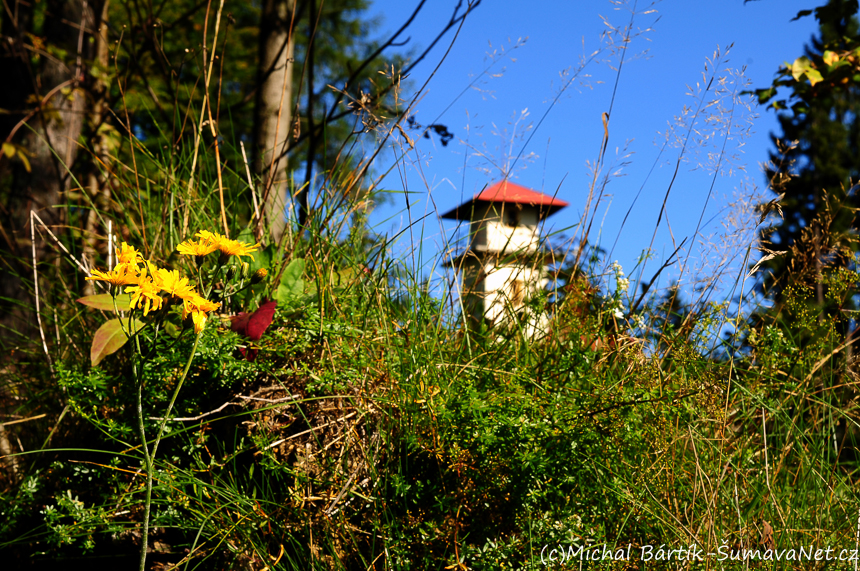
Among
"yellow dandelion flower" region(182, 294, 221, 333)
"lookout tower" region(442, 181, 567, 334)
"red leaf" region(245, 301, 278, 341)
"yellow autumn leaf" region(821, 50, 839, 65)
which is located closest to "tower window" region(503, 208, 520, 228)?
"lookout tower" region(442, 181, 567, 334)

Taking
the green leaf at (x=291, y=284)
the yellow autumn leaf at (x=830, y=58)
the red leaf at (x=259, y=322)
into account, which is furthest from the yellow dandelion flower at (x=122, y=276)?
the yellow autumn leaf at (x=830, y=58)

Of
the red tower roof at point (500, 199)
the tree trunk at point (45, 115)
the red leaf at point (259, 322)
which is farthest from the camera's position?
the tree trunk at point (45, 115)

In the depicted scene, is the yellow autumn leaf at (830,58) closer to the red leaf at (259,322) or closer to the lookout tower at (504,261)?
the lookout tower at (504,261)

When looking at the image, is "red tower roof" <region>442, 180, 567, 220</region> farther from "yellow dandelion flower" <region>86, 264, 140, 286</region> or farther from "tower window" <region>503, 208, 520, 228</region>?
"yellow dandelion flower" <region>86, 264, 140, 286</region>

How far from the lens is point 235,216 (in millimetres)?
1745

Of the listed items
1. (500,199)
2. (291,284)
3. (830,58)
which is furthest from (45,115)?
(830,58)

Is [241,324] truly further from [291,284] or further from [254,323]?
[291,284]

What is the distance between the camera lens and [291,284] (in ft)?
5.02

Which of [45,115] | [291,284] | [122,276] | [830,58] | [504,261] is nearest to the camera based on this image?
[122,276]

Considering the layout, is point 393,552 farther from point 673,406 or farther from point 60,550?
point 60,550

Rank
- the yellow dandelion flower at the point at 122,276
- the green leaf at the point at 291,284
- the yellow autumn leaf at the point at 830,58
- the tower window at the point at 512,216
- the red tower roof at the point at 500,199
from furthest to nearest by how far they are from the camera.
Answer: the yellow autumn leaf at the point at 830,58 → the tower window at the point at 512,216 → the red tower roof at the point at 500,199 → the green leaf at the point at 291,284 → the yellow dandelion flower at the point at 122,276

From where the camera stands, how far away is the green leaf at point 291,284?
59.7 inches

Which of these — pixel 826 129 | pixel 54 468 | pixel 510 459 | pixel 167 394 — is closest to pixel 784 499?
pixel 510 459

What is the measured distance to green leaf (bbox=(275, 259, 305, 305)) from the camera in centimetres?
152
